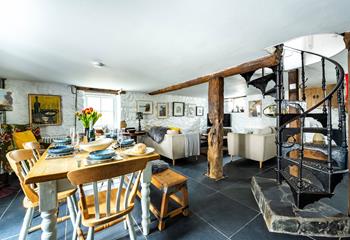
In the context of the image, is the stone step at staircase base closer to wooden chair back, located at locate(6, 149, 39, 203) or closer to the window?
wooden chair back, located at locate(6, 149, 39, 203)

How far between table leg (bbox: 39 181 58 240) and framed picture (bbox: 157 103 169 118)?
488 centimetres

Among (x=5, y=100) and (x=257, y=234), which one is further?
(x=5, y=100)

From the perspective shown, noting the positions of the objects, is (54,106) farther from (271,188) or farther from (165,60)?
(271,188)

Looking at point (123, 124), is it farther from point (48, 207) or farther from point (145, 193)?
point (48, 207)

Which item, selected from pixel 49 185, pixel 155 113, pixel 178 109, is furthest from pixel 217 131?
pixel 178 109

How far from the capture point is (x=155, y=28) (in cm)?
150

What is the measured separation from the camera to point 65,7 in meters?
1.18

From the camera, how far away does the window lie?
4.68 meters

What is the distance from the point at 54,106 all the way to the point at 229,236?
4.68 metres

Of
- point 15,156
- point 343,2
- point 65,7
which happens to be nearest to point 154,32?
point 65,7

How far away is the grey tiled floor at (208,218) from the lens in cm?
154

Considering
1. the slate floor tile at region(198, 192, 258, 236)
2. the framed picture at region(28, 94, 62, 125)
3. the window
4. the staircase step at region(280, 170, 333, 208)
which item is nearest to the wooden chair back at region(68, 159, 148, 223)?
the slate floor tile at region(198, 192, 258, 236)

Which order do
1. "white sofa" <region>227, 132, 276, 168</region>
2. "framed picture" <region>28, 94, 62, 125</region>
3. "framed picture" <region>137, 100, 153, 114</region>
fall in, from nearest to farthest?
"white sofa" <region>227, 132, 276, 168</region> → "framed picture" <region>28, 94, 62, 125</region> → "framed picture" <region>137, 100, 153, 114</region>

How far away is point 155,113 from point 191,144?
2389 mm
